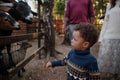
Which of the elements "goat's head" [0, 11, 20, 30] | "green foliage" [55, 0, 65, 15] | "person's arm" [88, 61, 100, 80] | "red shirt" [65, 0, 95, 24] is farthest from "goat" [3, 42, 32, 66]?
"green foliage" [55, 0, 65, 15]

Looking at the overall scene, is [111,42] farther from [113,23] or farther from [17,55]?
[17,55]

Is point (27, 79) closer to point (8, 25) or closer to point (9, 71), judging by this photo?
point (9, 71)

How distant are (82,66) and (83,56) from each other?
0.33ft

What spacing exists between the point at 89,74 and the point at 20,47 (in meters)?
2.38

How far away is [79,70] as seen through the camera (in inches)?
115

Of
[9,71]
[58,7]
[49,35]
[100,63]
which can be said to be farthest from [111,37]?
[58,7]

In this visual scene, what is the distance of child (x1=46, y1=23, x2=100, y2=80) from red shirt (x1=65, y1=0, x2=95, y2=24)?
2.57 metres

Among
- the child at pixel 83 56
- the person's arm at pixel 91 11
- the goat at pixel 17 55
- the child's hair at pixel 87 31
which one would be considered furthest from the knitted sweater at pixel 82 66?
the person's arm at pixel 91 11

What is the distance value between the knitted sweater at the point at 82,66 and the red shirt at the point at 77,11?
99.8 inches

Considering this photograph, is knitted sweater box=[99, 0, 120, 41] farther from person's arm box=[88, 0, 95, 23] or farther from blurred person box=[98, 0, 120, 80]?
person's arm box=[88, 0, 95, 23]

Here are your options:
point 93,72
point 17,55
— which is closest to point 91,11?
point 17,55

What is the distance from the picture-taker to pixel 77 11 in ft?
18.1

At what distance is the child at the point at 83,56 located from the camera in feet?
9.44

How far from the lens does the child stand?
2877 millimetres
